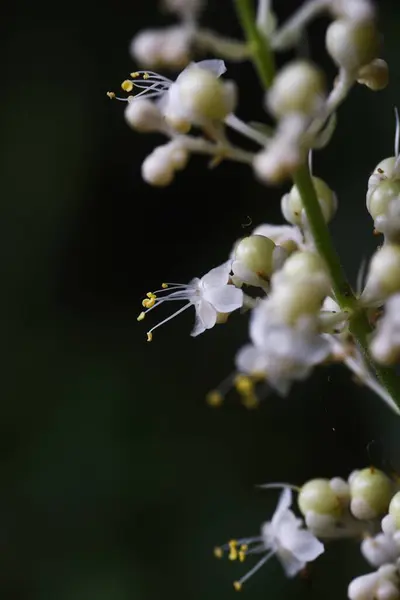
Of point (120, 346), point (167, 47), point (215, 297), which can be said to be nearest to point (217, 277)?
point (215, 297)

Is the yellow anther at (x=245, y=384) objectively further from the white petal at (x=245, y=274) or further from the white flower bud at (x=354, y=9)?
the white flower bud at (x=354, y=9)

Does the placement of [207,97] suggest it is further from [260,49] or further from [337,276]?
[337,276]

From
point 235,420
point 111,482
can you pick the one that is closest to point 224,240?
point 235,420

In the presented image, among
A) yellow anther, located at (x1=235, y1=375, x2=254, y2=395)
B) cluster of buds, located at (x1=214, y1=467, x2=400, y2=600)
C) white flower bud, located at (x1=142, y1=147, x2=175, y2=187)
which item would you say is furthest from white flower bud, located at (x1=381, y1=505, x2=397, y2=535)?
white flower bud, located at (x1=142, y1=147, x2=175, y2=187)

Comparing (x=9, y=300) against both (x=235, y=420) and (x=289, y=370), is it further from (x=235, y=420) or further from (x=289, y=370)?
(x=289, y=370)

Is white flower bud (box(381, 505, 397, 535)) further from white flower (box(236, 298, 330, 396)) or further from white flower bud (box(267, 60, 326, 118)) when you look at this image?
white flower bud (box(267, 60, 326, 118))
